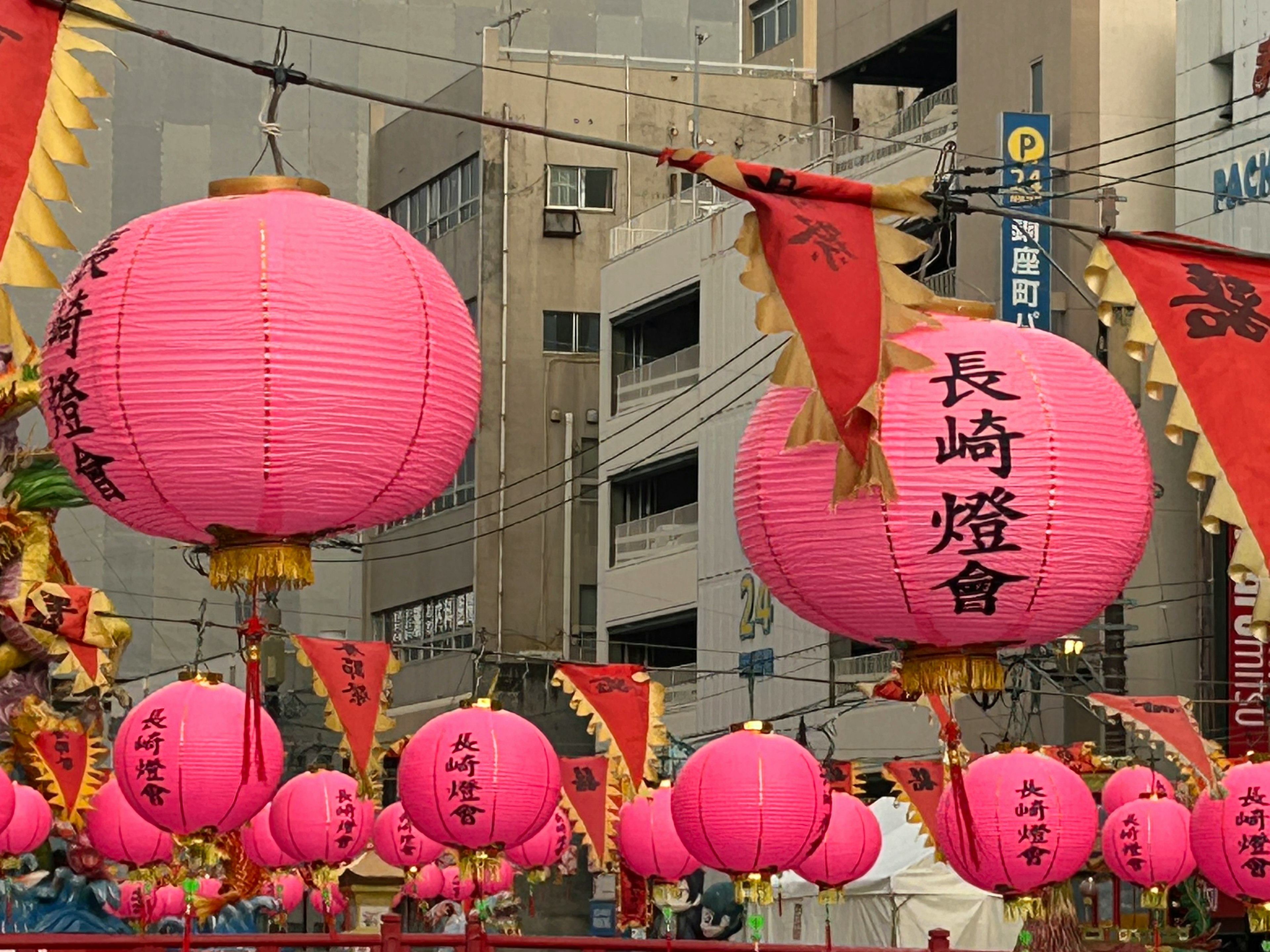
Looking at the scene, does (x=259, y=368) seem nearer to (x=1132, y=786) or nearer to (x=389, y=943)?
(x=389, y=943)

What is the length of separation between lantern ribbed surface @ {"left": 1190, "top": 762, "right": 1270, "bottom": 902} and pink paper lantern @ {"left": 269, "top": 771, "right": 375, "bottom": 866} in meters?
7.54

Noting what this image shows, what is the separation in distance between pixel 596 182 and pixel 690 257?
21.7 feet

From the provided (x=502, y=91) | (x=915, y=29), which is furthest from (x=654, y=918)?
(x=502, y=91)

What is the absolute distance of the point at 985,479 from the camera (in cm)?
801

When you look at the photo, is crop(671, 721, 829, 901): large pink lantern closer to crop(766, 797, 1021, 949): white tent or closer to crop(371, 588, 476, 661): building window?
crop(766, 797, 1021, 949): white tent

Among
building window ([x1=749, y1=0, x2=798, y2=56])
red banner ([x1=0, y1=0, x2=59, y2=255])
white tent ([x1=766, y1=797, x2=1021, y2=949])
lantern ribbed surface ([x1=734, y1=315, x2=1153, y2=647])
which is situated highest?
building window ([x1=749, y1=0, x2=798, y2=56])

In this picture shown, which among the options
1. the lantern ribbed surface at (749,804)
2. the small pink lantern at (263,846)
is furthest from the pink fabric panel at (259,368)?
the small pink lantern at (263,846)

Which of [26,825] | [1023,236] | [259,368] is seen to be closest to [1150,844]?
[1023,236]

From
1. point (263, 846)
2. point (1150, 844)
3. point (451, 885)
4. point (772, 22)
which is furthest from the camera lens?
point (772, 22)

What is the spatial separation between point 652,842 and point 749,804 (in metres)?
5.67

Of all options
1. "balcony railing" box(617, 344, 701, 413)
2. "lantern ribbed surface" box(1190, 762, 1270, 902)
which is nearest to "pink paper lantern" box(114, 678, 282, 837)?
"lantern ribbed surface" box(1190, 762, 1270, 902)

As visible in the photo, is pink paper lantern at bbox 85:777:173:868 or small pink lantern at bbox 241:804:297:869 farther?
small pink lantern at bbox 241:804:297:869

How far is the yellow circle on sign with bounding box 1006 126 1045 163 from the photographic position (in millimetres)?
27766

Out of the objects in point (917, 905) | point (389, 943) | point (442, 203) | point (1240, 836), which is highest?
point (442, 203)
